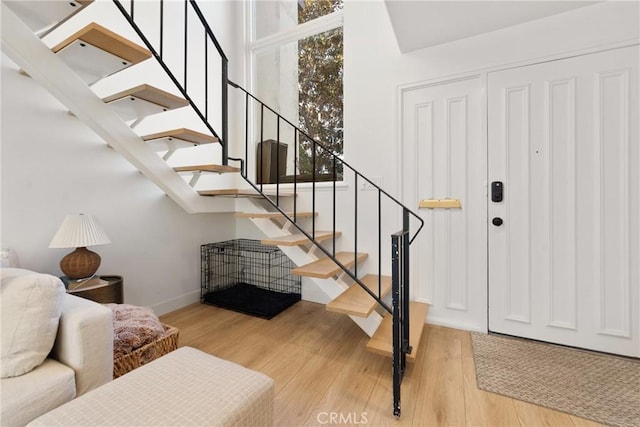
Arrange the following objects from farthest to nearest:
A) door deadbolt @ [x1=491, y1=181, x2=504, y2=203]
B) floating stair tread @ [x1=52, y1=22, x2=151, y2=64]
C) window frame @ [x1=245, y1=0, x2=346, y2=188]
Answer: window frame @ [x1=245, y1=0, x2=346, y2=188]
door deadbolt @ [x1=491, y1=181, x2=504, y2=203]
floating stair tread @ [x1=52, y1=22, x2=151, y2=64]

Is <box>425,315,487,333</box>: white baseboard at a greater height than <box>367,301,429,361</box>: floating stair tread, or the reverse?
<box>367,301,429,361</box>: floating stair tread

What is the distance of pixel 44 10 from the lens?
4.64ft

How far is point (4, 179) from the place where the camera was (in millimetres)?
1692

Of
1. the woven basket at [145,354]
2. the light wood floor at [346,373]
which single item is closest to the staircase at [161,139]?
the light wood floor at [346,373]

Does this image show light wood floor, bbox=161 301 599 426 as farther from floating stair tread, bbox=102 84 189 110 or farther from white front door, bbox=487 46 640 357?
floating stair tread, bbox=102 84 189 110

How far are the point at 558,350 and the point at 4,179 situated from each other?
3616 millimetres

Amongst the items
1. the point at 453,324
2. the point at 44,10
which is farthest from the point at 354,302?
the point at 44,10

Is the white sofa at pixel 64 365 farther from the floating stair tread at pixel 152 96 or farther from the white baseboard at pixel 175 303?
the white baseboard at pixel 175 303

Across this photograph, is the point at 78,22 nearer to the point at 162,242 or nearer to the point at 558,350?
the point at 162,242

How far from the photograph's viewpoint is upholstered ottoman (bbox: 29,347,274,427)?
78 cm

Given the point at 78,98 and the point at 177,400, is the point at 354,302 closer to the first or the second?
the point at 177,400

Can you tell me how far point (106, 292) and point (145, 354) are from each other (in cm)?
66

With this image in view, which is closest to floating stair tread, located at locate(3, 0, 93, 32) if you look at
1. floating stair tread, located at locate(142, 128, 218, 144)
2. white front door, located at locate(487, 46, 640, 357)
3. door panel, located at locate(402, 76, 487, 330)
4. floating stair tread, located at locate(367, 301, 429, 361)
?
floating stair tread, located at locate(142, 128, 218, 144)

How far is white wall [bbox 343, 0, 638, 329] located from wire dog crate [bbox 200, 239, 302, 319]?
1367 mm
